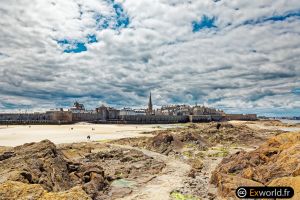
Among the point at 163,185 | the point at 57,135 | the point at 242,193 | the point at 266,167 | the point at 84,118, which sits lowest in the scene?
the point at 163,185

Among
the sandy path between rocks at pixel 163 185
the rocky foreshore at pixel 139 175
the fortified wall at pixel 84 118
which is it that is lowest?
the sandy path between rocks at pixel 163 185

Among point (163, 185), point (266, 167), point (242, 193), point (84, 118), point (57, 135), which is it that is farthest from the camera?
point (84, 118)

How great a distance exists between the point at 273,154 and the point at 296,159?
3.50m

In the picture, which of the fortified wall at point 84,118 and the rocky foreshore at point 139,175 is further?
the fortified wall at point 84,118

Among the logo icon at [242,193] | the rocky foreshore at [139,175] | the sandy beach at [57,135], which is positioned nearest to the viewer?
the logo icon at [242,193]

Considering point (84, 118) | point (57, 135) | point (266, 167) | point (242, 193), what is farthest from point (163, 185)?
point (84, 118)

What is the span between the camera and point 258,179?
485 inches

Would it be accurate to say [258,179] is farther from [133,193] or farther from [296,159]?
[133,193]

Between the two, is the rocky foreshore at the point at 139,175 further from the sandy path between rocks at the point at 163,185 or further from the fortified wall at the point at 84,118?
the fortified wall at the point at 84,118

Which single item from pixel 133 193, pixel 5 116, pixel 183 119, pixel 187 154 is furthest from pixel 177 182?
pixel 183 119

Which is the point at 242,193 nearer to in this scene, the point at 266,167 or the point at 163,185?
the point at 266,167

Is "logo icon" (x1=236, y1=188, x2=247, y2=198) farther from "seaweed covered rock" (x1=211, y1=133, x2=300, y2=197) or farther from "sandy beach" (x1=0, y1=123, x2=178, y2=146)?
"sandy beach" (x1=0, y1=123, x2=178, y2=146)

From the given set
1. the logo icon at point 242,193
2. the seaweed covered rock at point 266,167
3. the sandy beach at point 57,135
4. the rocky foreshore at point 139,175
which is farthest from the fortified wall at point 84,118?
the logo icon at point 242,193

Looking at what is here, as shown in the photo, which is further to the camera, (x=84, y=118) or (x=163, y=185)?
(x=84, y=118)
